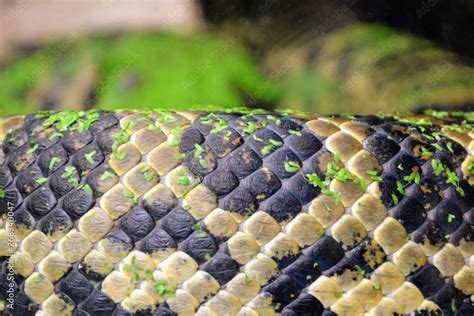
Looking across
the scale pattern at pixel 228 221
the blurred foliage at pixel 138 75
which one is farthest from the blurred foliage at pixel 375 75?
the scale pattern at pixel 228 221

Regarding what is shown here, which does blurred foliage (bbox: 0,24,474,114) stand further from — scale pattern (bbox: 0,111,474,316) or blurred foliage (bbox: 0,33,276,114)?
scale pattern (bbox: 0,111,474,316)

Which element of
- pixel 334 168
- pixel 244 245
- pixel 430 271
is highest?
pixel 334 168

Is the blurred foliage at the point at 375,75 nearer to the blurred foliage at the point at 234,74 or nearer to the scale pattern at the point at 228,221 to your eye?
the blurred foliage at the point at 234,74

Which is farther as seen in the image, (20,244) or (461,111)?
(461,111)

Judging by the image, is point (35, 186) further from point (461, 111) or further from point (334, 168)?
point (461, 111)

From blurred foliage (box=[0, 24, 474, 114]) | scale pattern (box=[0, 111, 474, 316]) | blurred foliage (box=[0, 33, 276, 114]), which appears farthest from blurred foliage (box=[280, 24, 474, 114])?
scale pattern (box=[0, 111, 474, 316])

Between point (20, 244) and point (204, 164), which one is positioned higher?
point (204, 164)

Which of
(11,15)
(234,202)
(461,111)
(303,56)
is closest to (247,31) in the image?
(303,56)

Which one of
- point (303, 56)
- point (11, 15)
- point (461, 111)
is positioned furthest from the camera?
point (11, 15)

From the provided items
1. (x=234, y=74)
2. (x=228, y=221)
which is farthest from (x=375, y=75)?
(x=228, y=221)
